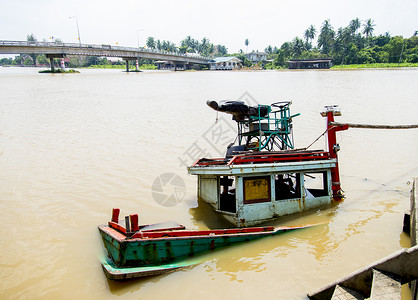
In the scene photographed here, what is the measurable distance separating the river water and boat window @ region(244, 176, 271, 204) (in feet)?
2.73

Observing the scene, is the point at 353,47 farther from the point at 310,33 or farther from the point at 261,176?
the point at 261,176

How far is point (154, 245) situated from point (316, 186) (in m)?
6.46

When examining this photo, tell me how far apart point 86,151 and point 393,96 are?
26.2 metres

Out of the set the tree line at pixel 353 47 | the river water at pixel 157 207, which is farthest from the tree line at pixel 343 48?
the river water at pixel 157 207

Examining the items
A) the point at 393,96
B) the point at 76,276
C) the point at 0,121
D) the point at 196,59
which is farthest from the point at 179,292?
the point at 196,59

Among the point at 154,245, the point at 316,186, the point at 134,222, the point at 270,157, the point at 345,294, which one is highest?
the point at 270,157

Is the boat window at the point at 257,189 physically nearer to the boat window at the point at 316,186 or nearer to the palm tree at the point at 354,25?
the boat window at the point at 316,186

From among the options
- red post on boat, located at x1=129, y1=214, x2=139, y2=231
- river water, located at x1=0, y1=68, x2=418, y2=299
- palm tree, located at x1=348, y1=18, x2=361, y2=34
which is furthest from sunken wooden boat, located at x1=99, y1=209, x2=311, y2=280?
palm tree, located at x1=348, y1=18, x2=361, y2=34

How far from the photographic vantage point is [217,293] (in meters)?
5.41

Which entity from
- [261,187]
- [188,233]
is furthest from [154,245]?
[261,187]

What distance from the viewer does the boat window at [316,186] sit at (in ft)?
26.7

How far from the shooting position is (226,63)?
A: 101625 mm

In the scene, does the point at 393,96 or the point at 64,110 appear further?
the point at 393,96

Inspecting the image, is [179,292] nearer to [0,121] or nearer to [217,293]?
[217,293]
